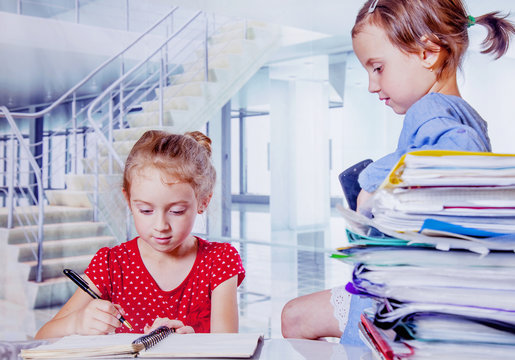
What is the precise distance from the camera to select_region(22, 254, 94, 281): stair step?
3.48 meters

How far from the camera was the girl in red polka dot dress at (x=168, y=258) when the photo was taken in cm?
116

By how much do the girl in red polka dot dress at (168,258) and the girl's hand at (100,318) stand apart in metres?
0.21

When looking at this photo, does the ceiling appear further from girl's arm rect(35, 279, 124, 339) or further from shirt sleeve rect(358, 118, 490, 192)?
shirt sleeve rect(358, 118, 490, 192)

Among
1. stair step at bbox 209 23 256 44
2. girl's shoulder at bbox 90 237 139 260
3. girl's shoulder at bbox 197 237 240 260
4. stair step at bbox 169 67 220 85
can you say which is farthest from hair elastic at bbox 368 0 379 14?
stair step at bbox 209 23 256 44

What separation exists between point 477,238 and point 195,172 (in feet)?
2.86

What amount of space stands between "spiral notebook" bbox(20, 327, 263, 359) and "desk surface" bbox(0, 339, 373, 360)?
0.05ft

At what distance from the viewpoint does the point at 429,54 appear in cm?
101

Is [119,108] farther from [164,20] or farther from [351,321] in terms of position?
[351,321]

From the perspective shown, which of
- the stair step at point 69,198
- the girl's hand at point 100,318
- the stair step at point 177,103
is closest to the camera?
the girl's hand at point 100,318

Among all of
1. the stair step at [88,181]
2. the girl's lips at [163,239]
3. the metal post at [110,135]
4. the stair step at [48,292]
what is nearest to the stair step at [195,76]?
the metal post at [110,135]

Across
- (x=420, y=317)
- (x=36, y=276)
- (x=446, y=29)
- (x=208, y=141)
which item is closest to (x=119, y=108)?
(x=36, y=276)

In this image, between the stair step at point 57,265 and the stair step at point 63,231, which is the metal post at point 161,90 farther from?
the stair step at point 57,265

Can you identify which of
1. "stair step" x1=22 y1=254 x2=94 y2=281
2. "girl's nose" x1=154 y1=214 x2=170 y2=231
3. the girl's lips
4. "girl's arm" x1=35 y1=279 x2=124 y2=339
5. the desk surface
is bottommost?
"stair step" x1=22 y1=254 x2=94 y2=281

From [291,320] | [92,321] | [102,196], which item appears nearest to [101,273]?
[92,321]
